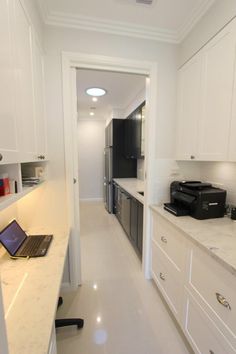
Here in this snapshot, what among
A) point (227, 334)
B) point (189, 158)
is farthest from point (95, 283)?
point (189, 158)

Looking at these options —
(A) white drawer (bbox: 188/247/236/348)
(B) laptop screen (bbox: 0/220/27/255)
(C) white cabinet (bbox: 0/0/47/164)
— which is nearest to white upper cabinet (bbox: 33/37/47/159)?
(C) white cabinet (bbox: 0/0/47/164)

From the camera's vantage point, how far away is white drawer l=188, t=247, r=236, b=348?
0.90 m

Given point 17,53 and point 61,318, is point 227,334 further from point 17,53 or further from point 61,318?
point 17,53

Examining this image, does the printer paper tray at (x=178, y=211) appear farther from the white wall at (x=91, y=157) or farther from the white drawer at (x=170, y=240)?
the white wall at (x=91, y=157)

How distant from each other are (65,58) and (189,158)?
1448 mm

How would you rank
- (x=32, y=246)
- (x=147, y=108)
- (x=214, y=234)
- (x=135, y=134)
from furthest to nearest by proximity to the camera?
(x=135, y=134), (x=147, y=108), (x=32, y=246), (x=214, y=234)

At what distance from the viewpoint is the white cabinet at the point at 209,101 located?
4.14 ft

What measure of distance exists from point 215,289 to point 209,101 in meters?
1.34

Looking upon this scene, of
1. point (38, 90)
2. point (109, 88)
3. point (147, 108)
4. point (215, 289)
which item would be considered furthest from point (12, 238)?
point (109, 88)

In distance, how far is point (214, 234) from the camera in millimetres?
1209

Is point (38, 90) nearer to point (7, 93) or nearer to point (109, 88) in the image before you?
point (7, 93)

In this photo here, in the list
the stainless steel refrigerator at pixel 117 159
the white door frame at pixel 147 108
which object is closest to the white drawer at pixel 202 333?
the white door frame at pixel 147 108

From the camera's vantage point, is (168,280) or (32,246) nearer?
(32,246)

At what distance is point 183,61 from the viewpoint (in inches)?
69.9
